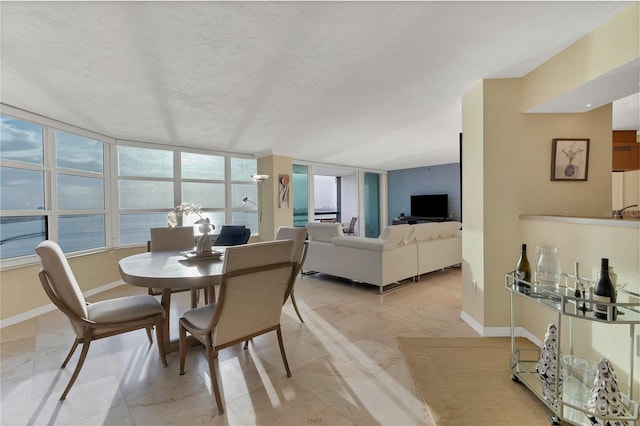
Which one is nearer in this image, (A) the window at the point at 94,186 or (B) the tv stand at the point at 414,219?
(A) the window at the point at 94,186

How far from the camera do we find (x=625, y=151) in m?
4.22

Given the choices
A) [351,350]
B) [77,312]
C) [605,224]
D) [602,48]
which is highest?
[602,48]

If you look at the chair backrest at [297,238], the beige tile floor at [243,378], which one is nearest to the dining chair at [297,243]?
the chair backrest at [297,238]

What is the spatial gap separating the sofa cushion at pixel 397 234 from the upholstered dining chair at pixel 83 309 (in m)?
2.92

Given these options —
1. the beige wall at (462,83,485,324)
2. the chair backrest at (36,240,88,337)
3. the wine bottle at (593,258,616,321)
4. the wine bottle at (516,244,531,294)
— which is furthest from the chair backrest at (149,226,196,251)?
the wine bottle at (593,258,616,321)

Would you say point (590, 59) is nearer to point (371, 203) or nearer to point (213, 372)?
point (213, 372)

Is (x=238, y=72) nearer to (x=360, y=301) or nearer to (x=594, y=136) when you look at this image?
(x=360, y=301)

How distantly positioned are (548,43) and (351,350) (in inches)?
113

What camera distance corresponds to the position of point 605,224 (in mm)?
1933

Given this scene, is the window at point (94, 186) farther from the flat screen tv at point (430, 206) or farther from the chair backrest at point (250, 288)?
the flat screen tv at point (430, 206)

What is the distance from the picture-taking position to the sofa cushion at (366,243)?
400 centimetres

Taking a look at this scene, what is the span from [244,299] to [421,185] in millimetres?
8129

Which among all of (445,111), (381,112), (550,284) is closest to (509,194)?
(550,284)

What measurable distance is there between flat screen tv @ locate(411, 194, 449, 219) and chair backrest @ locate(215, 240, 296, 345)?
7.38 metres
